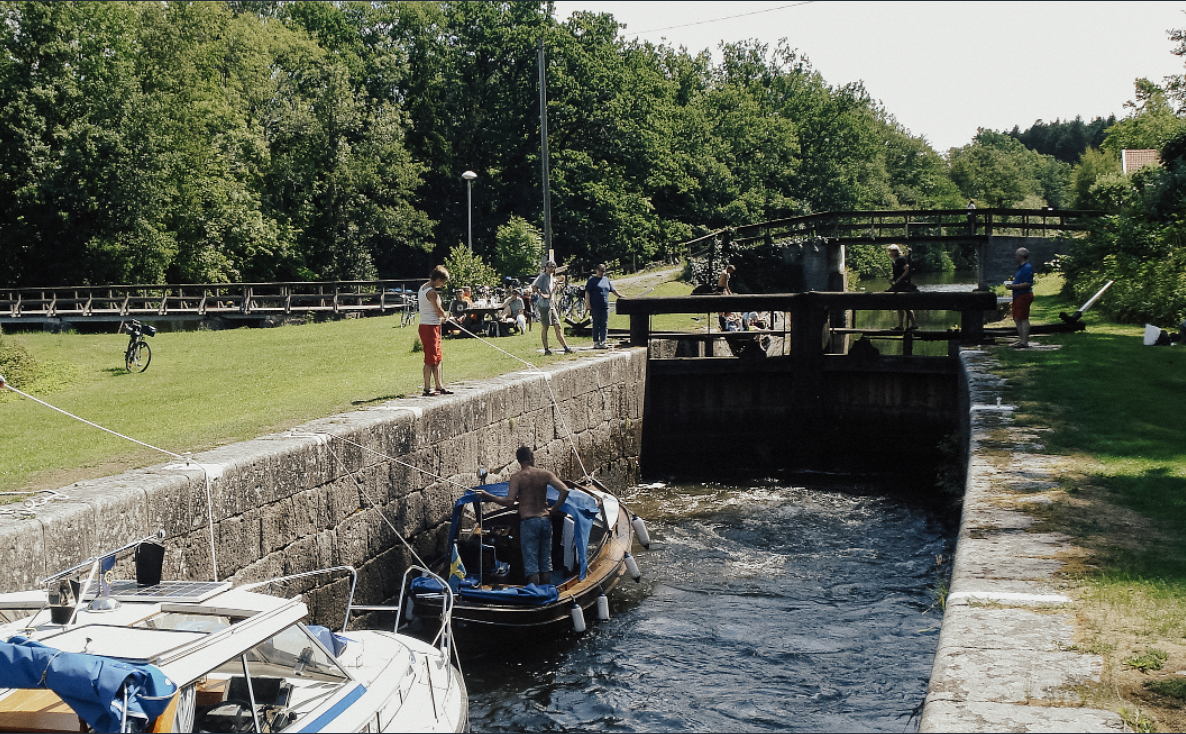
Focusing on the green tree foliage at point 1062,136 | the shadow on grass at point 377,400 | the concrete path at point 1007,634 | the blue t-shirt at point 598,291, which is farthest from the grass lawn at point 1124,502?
the green tree foliage at point 1062,136

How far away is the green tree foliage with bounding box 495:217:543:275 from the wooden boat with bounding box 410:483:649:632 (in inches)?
1080

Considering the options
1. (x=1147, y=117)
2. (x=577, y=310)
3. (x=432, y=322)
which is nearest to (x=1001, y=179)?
(x=1147, y=117)

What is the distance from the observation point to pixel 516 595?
9266 millimetres

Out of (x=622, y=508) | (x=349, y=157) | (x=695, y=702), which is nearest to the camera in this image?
(x=695, y=702)

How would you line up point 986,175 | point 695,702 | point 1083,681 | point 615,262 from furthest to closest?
point 986,175 < point 615,262 < point 695,702 < point 1083,681

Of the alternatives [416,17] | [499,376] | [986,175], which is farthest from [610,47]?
[986,175]

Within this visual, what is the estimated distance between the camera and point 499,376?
549 inches

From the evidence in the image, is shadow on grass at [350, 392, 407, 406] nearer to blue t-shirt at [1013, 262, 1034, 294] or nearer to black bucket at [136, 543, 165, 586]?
black bucket at [136, 543, 165, 586]

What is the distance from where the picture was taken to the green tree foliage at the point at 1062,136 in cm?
14150

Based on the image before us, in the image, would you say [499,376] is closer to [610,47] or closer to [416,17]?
[610,47]

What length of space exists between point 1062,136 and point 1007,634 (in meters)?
157

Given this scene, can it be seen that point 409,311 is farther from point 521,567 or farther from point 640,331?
point 521,567

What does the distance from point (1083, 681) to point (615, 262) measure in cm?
3881

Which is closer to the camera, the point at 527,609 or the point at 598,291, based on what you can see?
the point at 527,609
